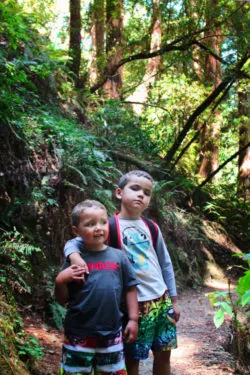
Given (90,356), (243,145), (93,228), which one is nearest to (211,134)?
(243,145)

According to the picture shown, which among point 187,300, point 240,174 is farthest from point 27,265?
point 240,174

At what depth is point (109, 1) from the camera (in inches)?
504

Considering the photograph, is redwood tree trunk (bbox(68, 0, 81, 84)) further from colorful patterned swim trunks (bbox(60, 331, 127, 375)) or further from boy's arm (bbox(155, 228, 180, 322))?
colorful patterned swim trunks (bbox(60, 331, 127, 375))

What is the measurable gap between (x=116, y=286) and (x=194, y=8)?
9.86 m

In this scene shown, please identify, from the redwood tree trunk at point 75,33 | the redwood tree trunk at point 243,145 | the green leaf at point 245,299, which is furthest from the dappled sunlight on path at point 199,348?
Answer: the redwood tree trunk at point 243,145

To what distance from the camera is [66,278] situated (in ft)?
8.12

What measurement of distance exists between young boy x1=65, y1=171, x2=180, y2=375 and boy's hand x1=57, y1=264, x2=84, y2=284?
274mm

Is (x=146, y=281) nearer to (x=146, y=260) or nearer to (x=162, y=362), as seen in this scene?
(x=146, y=260)

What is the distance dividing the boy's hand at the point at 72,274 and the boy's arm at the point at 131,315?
40 cm

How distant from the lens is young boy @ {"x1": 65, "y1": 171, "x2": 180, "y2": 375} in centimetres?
288

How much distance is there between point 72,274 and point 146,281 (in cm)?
70

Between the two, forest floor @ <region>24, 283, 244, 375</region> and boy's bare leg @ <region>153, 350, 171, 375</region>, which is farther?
forest floor @ <region>24, 283, 244, 375</region>

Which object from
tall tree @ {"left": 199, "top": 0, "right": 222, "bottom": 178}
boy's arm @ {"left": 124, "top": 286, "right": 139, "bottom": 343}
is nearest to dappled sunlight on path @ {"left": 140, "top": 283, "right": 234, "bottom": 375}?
boy's arm @ {"left": 124, "top": 286, "right": 139, "bottom": 343}

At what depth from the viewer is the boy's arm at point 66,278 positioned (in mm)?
2451
